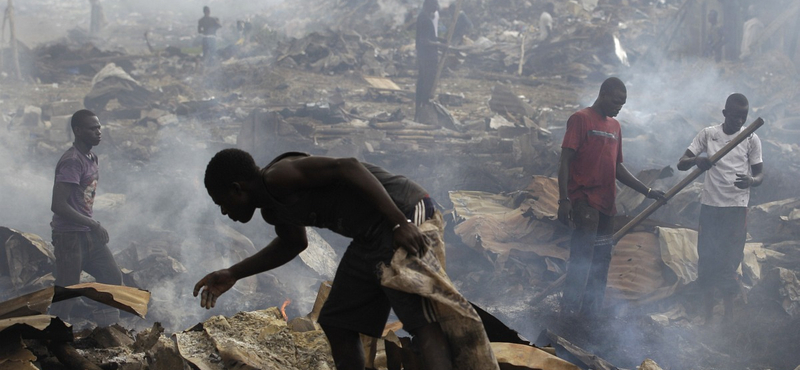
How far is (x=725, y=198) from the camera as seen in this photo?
17.6 feet

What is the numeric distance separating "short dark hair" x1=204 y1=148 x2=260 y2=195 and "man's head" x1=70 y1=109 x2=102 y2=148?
2886 mm

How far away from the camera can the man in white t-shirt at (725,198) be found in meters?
5.29

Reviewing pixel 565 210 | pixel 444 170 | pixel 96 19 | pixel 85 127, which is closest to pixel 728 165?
pixel 565 210

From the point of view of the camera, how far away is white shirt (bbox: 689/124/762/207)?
5.31m

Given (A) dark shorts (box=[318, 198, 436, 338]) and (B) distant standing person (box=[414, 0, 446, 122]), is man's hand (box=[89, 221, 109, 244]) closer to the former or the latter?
(A) dark shorts (box=[318, 198, 436, 338])

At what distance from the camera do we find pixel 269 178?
2305 mm

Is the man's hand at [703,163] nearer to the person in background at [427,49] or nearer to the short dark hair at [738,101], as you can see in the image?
the short dark hair at [738,101]

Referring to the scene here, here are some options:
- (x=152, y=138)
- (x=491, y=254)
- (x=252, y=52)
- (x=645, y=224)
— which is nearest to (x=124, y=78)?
(x=152, y=138)

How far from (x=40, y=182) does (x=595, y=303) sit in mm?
6709

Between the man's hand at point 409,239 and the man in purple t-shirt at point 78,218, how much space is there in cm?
338

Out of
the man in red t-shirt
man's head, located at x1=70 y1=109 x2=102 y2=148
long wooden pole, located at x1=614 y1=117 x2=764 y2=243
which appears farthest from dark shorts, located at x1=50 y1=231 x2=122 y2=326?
long wooden pole, located at x1=614 y1=117 x2=764 y2=243

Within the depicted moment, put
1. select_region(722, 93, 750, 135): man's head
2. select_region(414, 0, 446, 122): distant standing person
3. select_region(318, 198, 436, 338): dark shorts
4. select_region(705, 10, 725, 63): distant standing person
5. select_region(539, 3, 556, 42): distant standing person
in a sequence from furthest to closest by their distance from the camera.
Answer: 1. select_region(539, 3, 556, 42): distant standing person
2. select_region(705, 10, 725, 63): distant standing person
3. select_region(414, 0, 446, 122): distant standing person
4. select_region(722, 93, 750, 135): man's head
5. select_region(318, 198, 436, 338): dark shorts

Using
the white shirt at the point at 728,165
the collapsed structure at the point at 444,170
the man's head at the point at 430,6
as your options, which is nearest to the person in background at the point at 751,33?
the collapsed structure at the point at 444,170

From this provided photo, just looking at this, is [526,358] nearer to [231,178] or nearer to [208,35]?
[231,178]
